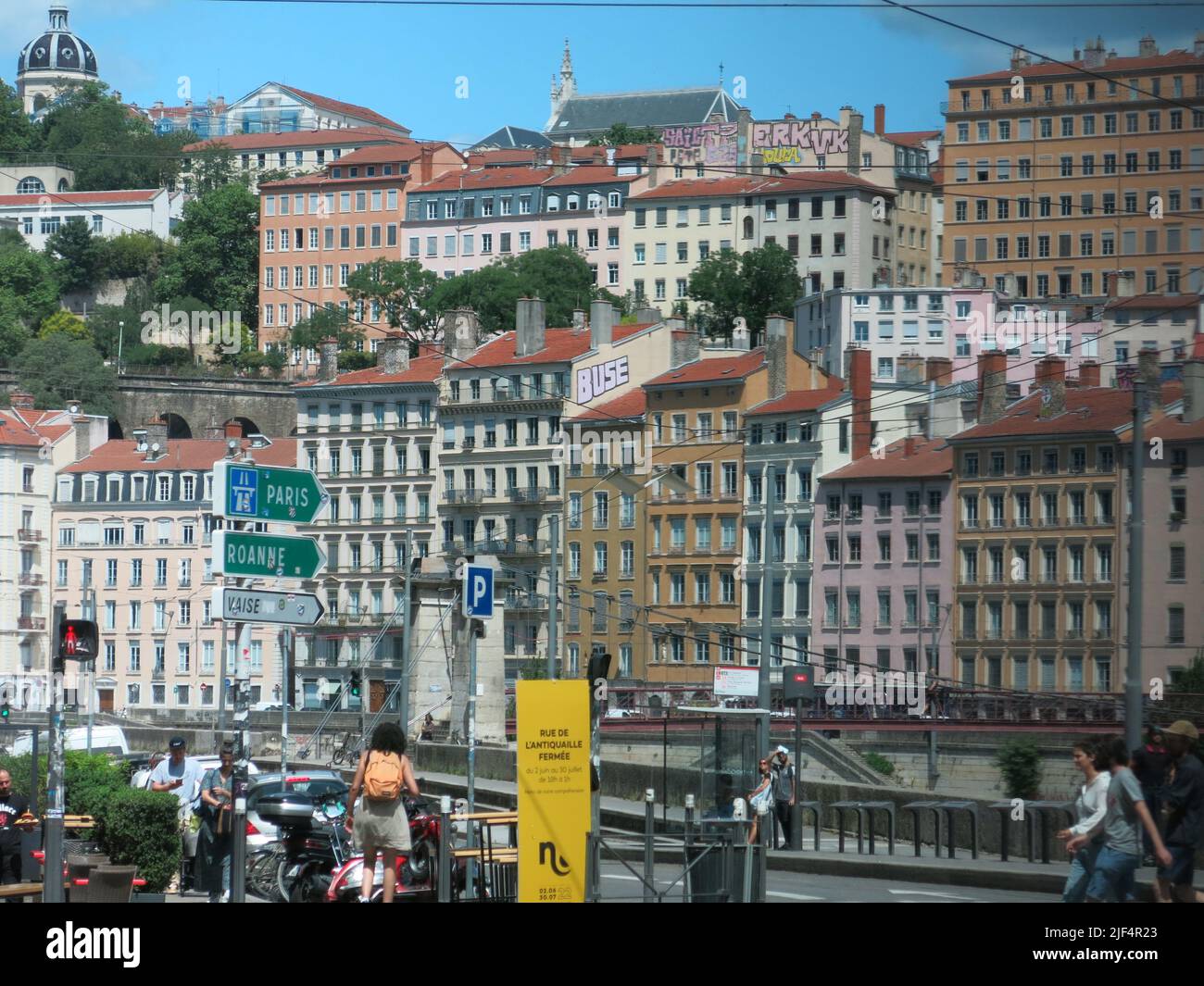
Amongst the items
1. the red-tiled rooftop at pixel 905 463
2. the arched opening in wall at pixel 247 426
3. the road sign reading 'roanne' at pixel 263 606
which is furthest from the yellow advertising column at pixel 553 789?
the arched opening in wall at pixel 247 426

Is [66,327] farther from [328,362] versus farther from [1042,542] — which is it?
[1042,542]

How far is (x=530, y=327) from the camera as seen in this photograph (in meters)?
105

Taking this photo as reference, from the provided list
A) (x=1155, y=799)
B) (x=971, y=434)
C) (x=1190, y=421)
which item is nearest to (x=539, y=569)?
(x=971, y=434)

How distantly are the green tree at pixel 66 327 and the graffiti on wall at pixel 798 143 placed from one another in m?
45.6

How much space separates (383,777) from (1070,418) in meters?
65.3

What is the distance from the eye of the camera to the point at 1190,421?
73.4 meters

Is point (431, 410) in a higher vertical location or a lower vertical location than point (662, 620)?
higher

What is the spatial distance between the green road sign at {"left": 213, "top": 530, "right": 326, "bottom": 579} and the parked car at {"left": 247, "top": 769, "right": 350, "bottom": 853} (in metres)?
5.87

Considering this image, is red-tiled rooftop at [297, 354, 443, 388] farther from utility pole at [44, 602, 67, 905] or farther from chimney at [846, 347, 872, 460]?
utility pole at [44, 602, 67, 905]

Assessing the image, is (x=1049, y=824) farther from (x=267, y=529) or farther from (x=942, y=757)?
(x=942, y=757)

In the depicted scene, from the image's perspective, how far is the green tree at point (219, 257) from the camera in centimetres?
16450

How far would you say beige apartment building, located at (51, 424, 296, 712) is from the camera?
106m

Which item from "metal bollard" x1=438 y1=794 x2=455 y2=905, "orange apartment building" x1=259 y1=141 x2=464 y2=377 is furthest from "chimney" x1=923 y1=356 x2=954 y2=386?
"metal bollard" x1=438 y1=794 x2=455 y2=905
